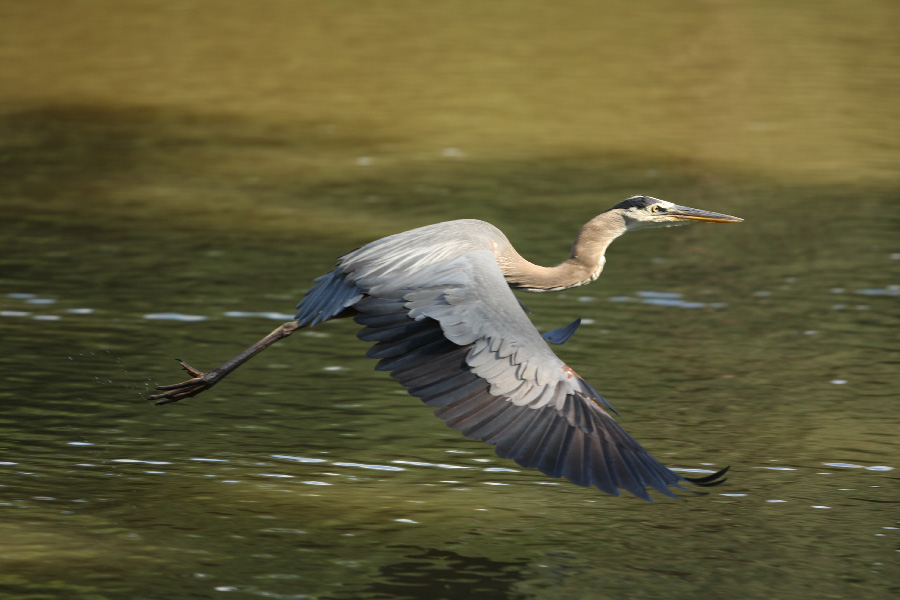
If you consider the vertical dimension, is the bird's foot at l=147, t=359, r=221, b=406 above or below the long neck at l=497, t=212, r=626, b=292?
below

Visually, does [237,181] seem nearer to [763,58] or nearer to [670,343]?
[670,343]

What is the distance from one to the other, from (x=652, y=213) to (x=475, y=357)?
2.43 meters

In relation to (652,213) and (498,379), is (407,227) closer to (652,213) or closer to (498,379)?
(652,213)

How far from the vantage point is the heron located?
6.24 metres

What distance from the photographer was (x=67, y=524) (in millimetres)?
6637

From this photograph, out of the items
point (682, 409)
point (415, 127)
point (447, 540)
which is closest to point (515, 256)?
point (682, 409)

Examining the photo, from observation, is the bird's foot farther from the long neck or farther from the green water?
the long neck

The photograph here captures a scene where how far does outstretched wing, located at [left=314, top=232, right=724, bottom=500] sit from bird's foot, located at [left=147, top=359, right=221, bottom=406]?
3.53 ft

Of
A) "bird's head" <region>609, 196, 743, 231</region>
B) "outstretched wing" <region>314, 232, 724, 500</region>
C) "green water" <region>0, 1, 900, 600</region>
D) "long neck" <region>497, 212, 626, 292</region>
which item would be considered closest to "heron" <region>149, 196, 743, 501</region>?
"outstretched wing" <region>314, 232, 724, 500</region>

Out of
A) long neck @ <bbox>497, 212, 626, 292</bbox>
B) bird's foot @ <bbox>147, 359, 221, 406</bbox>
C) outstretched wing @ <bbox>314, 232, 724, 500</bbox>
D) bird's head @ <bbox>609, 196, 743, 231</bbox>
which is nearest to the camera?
outstretched wing @ <bbox>314, 232, 724, 500</bbox>

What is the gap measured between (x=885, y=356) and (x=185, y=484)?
4990 millimetres

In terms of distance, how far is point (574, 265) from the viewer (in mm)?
8391

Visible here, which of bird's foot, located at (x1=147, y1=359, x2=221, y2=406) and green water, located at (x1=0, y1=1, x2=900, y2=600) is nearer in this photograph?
green water, located at (x1=0, y1=1, x2=900, y2=600)

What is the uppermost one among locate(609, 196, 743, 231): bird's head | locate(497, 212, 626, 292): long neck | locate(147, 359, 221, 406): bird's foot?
locate(609, 196, 743, 231): bird's head
